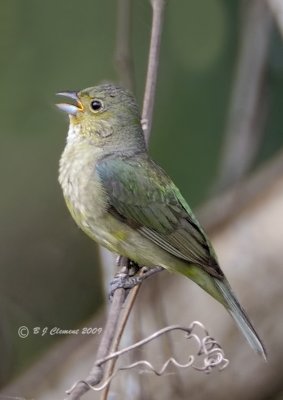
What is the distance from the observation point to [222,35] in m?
7.15

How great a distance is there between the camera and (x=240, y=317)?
13.8 feet

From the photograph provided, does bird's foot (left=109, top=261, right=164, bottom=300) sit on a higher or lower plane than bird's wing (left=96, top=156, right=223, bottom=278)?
lower

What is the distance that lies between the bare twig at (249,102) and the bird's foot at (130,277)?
1.34m

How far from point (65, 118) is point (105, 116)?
7.80 feet

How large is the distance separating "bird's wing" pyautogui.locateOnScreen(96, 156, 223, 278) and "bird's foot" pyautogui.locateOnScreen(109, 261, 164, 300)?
139 millimetres

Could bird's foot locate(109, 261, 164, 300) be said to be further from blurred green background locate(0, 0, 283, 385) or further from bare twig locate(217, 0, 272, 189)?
blurred green background locate(0, 0, 283, 385)

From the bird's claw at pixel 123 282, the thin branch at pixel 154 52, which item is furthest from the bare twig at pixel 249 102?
the thin branch at pixel 154 52

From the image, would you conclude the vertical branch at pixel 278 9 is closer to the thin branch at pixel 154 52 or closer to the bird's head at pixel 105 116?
the bird's head at pixel 105 116

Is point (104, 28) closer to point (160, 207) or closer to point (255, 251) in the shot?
point (255, 251)

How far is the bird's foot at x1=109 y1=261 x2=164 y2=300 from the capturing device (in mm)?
4090

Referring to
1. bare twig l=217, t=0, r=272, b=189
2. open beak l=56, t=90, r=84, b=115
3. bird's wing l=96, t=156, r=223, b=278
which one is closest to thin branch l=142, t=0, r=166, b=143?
bird's wing l=96, t=156, r=223, b=278

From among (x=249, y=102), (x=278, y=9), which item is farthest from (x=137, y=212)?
(x=249, y=102)

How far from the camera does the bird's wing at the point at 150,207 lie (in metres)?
4.36

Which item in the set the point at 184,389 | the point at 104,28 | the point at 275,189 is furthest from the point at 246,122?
the point at 104,28
